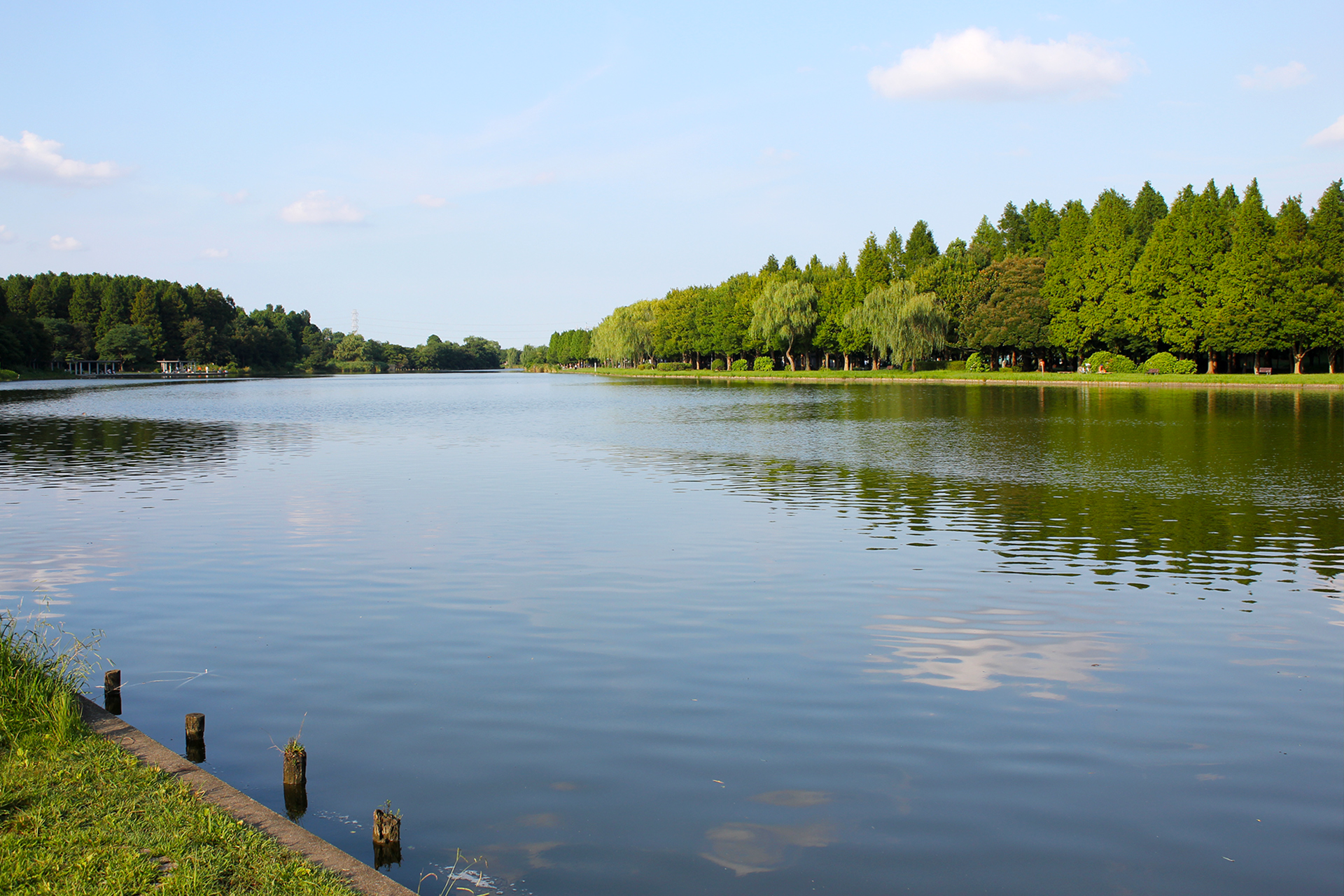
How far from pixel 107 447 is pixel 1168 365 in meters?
71.7

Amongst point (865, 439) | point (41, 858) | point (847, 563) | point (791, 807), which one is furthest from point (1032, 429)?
point (41, 858)

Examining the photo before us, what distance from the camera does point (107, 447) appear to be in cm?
3153

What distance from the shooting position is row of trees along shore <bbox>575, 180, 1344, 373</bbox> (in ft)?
227

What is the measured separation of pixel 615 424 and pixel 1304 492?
92.7 ft

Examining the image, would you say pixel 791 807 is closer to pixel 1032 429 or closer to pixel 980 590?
pixel 980 590

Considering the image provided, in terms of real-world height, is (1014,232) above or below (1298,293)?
above

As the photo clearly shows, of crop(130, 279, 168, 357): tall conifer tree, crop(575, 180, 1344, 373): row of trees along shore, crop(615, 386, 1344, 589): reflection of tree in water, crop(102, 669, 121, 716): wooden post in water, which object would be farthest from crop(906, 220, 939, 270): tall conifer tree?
crop(130, 279, 168, 357): tall conifer tree

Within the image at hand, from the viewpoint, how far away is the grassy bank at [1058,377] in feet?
209

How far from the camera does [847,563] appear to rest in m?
13.8

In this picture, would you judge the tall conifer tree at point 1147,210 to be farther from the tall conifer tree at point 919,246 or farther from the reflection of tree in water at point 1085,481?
the reflection of tree in water at point 1085,481

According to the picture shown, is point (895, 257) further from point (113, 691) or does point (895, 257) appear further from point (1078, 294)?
point (113, 691)

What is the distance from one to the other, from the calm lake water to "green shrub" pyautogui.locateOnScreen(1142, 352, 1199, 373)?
54.1 meters

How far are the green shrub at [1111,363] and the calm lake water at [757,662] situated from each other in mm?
57630

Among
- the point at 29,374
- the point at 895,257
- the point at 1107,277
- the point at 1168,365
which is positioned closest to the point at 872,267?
the point at 895,257
